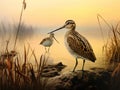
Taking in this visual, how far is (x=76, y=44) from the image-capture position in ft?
5.19

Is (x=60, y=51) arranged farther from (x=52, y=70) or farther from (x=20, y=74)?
(x=20, y=74)

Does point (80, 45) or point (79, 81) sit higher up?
point (80, 45)

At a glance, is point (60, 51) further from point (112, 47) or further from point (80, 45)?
point (112, 47)

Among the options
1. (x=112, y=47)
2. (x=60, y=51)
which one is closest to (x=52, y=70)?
(x=60, y=51)

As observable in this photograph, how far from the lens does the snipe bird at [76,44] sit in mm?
1576

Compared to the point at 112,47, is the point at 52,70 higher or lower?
lower

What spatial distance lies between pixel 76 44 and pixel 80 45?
20 millimetres

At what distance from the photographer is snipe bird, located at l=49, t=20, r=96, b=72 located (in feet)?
5.17

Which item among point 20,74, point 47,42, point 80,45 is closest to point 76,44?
point 80,45

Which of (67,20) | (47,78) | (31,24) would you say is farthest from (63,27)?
(47,78)

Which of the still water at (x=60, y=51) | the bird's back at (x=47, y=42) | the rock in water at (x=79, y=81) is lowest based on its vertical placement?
the rock in water at (x=79, y=81)

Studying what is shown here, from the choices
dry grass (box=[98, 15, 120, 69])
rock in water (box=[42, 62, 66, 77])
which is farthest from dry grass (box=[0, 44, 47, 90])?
dry grass (box=[98, 15, 120, 69])

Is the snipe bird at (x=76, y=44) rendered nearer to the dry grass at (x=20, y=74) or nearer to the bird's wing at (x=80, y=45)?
the bird's wing at (x=80, y=45)

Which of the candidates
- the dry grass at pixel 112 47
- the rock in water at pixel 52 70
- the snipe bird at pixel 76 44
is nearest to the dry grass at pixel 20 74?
the rock in water at pixel 52 70
